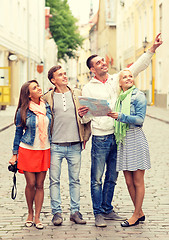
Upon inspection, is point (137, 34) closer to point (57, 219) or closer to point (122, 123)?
point (122, 123)

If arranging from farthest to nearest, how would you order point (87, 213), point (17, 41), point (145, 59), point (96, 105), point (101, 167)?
point (17, 41), point (87, 213), point (145, 59), point (101, 167), point (96, 105)

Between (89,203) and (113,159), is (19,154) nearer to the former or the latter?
(113,159)

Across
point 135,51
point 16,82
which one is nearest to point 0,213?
point 16,82

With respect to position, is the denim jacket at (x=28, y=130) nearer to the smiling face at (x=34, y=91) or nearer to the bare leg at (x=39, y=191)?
the smiling face at (x=34, y=91)

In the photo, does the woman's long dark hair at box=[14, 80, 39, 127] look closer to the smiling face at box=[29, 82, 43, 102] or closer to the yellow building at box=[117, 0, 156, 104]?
the smiling face at box=[29, 82, 43, 102]

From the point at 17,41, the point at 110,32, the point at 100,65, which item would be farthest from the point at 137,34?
the point at 100,65

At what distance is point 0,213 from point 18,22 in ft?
100

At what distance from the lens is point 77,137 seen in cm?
536

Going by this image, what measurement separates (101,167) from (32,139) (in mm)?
800

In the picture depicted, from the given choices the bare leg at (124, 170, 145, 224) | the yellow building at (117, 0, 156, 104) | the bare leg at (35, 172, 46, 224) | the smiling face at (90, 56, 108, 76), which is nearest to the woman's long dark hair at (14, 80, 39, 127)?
the bare leg at (35, 172, 46, 224)

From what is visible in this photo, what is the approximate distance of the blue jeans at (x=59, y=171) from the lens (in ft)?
17.6

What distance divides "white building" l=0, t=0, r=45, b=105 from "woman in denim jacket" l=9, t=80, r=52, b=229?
21736 millimetres

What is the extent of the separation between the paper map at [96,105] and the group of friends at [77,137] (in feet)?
0.25

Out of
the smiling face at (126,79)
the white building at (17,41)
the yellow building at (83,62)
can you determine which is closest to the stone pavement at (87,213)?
the smiling face at (126,79)
